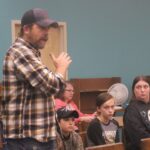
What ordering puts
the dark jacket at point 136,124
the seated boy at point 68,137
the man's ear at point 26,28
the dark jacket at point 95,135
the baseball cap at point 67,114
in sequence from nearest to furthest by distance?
the man's ear at point 26,28, the seated boy at point 68,137, the baseball cap at point 67,114, the dark jacket at point 95,135, the dark jacket at point 136,124

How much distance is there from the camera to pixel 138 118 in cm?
317

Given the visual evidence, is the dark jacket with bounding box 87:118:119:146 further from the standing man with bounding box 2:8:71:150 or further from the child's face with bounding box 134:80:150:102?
the standing man with bounding box 2:8:71:150

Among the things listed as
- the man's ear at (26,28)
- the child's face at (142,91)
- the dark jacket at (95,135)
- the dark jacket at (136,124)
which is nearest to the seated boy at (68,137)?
the dark jacket at (95,135)

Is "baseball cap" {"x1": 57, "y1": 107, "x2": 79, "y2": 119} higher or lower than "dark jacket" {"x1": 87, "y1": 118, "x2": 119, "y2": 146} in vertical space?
higher

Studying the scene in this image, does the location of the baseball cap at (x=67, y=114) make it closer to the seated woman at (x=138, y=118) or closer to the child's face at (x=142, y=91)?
the seated woman at (x=138, y=118)

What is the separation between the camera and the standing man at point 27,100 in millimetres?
1689

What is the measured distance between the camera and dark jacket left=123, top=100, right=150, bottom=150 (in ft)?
10.1

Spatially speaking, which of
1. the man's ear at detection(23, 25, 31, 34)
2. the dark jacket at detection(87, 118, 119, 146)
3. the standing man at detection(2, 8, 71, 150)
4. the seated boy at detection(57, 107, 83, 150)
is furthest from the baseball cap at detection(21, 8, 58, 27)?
the dark jacket at detection(87, 118, 119, 146)

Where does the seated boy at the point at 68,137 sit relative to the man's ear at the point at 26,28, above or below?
below

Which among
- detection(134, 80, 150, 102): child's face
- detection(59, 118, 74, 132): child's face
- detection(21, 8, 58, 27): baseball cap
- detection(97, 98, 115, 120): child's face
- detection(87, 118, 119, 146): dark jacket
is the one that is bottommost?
detection(87, 118, 119, 146): dark jacket

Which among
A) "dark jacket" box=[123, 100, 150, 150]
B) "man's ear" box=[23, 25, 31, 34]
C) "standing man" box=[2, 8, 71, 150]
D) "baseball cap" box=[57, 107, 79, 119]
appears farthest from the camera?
"dark jacket" box=[123, 100, 150, 150]

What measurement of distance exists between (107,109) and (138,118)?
0.92 feet

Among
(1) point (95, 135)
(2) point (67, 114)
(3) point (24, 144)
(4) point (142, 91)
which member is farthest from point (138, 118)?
(3) point (24, 144)

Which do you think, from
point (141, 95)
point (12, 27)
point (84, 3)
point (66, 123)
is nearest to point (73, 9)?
point (84, 3)
